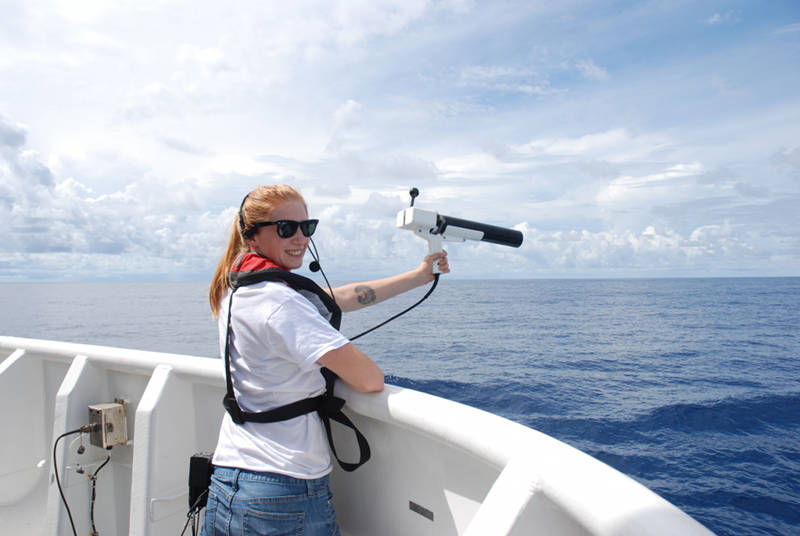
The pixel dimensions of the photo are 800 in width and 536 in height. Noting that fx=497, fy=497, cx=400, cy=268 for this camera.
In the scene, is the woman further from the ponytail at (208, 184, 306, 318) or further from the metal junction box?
the metal junction box

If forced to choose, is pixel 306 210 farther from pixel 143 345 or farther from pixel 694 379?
pixel 143 345

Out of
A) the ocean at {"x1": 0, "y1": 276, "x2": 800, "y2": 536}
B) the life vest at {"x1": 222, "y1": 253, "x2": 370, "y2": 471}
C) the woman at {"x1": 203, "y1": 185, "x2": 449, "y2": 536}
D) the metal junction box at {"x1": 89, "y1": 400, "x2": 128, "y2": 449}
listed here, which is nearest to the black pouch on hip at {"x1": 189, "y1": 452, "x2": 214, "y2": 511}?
the woman at {"x1": 203, "y1": 185, "x2": 449, "y2": 536}

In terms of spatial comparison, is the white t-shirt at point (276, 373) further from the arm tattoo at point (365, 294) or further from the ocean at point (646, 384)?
the ocean at point (646, 384)

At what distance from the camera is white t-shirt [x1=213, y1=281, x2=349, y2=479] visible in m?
1.44

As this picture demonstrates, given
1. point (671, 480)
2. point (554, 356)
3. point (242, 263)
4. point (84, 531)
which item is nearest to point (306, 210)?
Result: point (242, 263)

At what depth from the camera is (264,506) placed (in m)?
1.50

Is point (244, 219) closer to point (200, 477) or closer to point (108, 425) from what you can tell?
point (200, 477)

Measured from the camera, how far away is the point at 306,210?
6.02 feet

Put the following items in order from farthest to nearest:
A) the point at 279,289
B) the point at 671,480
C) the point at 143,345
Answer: the point at 143,345
the point at 671,480
the point at 279,289

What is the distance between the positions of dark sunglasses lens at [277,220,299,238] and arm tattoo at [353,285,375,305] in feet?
2.63

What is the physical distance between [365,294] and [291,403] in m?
Result: 0.97

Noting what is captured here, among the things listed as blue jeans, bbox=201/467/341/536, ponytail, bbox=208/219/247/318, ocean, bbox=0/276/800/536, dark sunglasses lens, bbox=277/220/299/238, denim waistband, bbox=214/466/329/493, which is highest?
dark sunglasses lens, bbox=277/220/299/238

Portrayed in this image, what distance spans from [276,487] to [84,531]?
2014mm

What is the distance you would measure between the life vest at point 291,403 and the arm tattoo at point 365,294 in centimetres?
69
